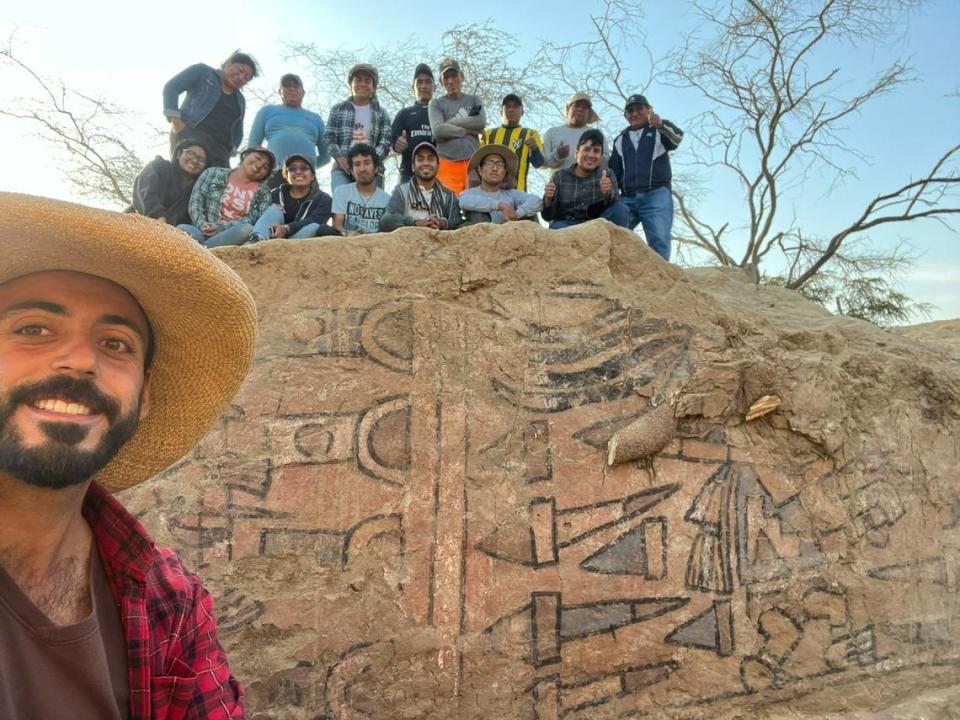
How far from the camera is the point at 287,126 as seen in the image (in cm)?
488

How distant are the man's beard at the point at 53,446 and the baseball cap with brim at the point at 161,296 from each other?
24cm

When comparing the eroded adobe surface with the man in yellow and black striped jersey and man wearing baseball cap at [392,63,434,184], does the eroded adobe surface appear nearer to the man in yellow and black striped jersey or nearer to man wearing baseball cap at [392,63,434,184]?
the man in yellow and black striped jersey

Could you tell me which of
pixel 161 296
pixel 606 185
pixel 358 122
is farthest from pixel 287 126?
pixel 161 296

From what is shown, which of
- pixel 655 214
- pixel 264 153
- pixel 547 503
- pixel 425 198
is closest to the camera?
pixel 547 503

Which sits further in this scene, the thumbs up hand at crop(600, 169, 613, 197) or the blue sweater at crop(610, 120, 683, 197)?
the blue sweater at crop(610, 120, 683, 197)

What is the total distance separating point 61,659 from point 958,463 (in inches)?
138

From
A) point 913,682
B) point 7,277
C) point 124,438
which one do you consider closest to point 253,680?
point 124,438

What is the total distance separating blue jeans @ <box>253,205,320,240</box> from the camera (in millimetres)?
3869

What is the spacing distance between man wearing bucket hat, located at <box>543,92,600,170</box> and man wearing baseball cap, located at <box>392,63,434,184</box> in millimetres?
825

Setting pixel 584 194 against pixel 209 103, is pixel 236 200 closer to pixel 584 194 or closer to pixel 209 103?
pixel 209 103

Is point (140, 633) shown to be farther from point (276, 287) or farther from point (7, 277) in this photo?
point (276, 287)

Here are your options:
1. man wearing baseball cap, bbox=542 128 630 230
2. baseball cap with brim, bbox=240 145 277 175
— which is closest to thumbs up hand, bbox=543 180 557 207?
man wearing baseball cap, bbox=542 128 630 230

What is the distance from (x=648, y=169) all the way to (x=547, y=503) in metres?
2.55

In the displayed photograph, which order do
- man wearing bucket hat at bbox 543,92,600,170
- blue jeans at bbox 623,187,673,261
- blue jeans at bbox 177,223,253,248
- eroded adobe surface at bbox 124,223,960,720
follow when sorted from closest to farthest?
eroded adobe surface at bbox 124,223,960,720 < blue jeans at bbox 177,223,253,248 < blue jeans at bbox 623,187,673,261 < man wearing bucket hat at bbox 543,92,600,170
